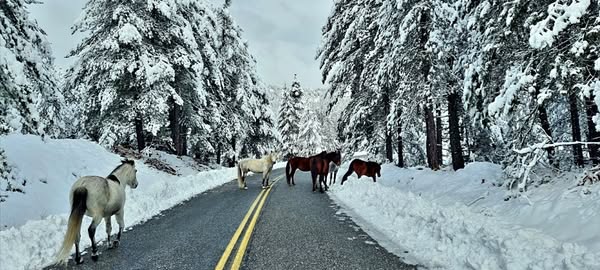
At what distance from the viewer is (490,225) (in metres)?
6.43

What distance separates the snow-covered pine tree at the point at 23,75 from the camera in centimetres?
705

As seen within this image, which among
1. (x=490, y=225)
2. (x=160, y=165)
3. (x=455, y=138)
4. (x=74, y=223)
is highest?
(x=455, y=138)

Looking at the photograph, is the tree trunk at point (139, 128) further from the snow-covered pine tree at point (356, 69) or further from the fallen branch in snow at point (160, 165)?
the snow-covered pine tree at point (356, 69)

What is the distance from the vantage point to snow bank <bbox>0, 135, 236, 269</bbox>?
6.79 metres

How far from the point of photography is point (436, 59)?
14453mm

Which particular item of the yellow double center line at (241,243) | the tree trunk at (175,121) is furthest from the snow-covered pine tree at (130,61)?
the yellow double center line at (241,243)

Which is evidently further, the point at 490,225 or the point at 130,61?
the point at 130,61

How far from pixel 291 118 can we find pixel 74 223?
47.6m

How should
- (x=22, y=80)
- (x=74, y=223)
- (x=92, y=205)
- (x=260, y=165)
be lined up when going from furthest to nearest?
1. (x=260, y=165)
2. (x=22, y=80)
3. (x=92, y=205)
4. (x=74, y=223)

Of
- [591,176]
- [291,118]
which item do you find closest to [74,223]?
[591,176]

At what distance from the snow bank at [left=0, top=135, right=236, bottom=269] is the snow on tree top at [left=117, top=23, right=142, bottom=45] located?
16.5ft

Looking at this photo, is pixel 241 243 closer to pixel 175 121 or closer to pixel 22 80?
pixel 22 80

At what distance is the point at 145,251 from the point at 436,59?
39.1 ft

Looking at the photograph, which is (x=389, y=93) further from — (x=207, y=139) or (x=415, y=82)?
(x=207, y=139)
